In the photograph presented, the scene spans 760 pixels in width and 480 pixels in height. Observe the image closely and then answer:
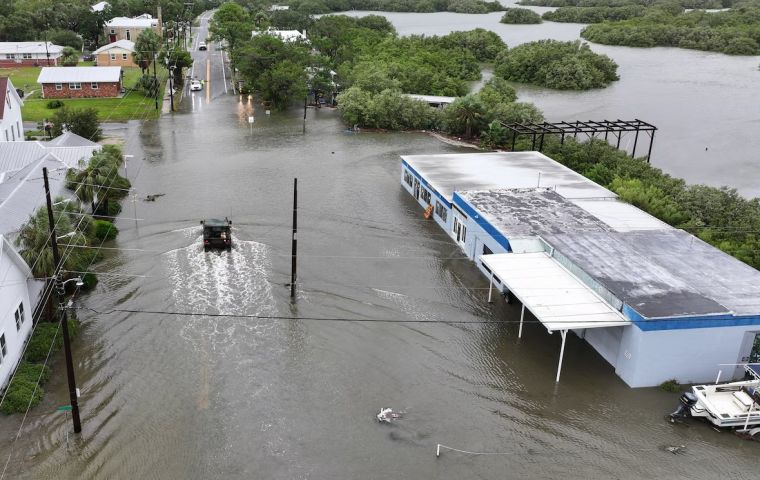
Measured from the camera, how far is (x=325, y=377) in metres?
22.4

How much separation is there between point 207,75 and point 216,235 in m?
54.1

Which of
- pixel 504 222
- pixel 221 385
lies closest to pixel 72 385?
pixel 221 385

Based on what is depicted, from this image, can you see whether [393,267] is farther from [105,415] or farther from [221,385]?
[105,415]

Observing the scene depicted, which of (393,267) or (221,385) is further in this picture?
(393,267)

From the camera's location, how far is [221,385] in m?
21.7

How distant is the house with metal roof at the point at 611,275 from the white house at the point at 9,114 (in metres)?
28.6

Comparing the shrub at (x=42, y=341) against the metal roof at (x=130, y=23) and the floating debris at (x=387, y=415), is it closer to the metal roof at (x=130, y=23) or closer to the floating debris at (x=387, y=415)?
the floating debris at (x=387, y=415)

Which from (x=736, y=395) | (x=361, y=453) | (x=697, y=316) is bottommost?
(x=361, y=453)

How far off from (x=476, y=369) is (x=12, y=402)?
586 inches

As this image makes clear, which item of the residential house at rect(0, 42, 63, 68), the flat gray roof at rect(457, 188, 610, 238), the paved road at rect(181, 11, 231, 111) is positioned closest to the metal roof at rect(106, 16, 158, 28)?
the paved road at rect(181, 11, 231, 111)

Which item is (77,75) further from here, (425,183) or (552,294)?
(552,294)

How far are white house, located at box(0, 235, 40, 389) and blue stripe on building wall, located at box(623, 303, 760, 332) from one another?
66.2 feet

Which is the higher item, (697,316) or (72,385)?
(697,316)

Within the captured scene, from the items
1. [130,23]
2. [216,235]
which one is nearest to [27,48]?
[130,23]
